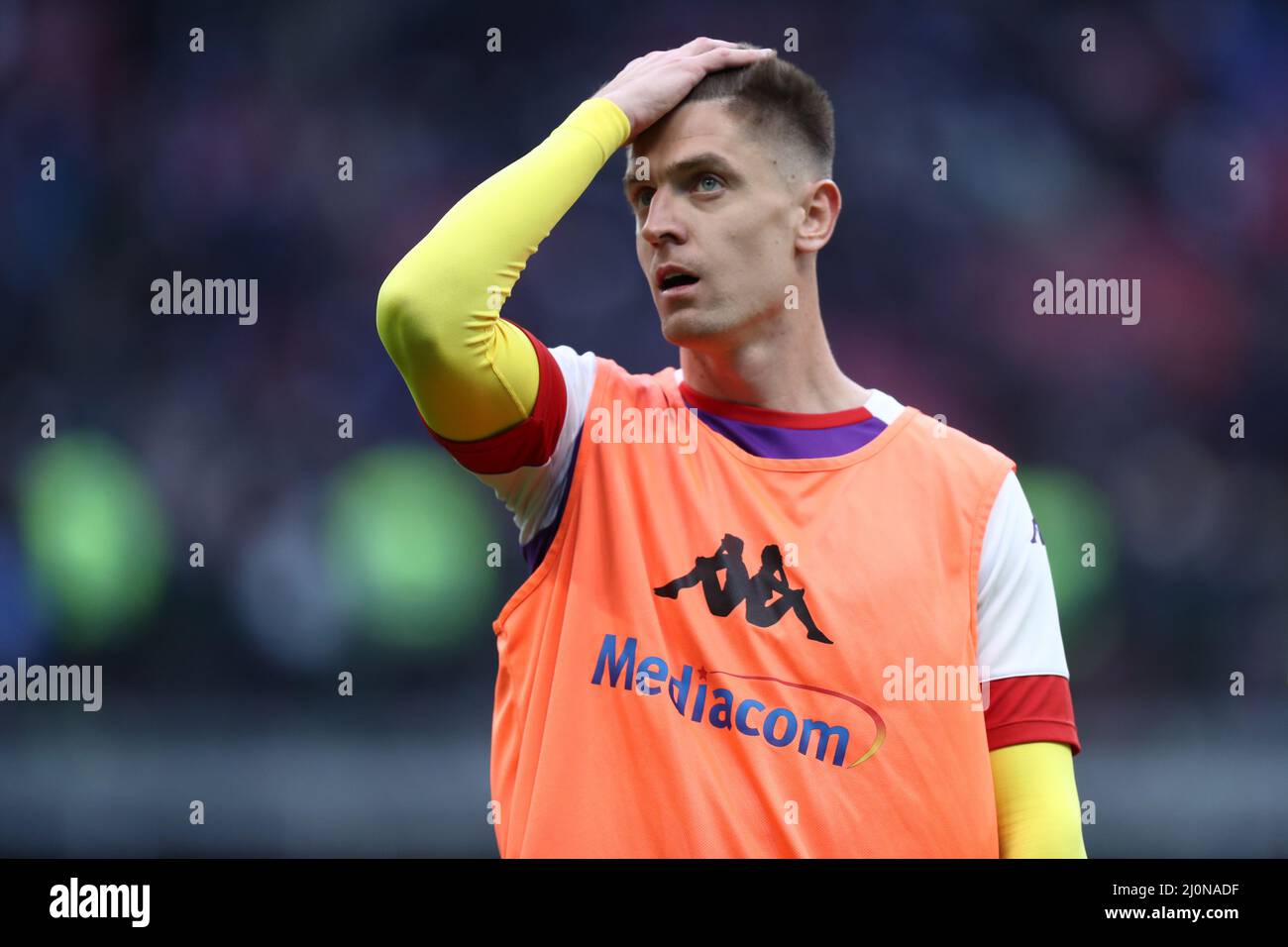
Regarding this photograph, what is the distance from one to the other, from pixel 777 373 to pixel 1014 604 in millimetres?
617

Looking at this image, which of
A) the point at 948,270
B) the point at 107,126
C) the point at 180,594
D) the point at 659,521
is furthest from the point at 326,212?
the point at 659,521

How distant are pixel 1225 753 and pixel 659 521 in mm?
4555

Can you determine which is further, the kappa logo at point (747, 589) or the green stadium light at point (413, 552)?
the green stadium light at point (413, 552)

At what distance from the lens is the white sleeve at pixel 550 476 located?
94.7 inches

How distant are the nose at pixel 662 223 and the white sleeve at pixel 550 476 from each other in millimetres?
283

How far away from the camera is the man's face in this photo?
8.32ft

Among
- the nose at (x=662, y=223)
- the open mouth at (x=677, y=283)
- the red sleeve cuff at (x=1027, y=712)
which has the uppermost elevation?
the nose at (x=662, y=223)

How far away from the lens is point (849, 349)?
6.68m

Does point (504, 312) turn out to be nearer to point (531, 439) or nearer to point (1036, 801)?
point (531, 439)

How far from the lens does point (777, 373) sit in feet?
8.66

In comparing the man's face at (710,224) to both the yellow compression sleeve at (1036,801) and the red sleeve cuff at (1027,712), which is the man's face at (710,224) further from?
the yellow compression sleeve at (1036,801)

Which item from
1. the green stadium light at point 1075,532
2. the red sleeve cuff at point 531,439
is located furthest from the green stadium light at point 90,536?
the red sleeve cuff at point 531,439

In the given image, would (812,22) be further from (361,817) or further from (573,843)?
(573,843)

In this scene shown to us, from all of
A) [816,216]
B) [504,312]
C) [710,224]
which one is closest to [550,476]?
[710,224]
